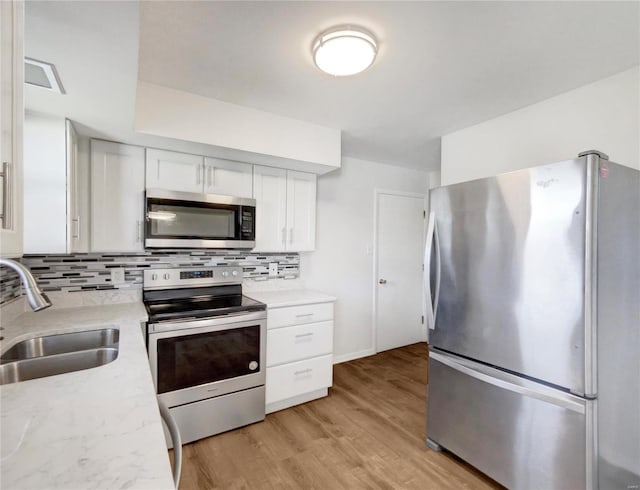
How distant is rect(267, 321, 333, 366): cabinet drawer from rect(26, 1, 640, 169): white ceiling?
66.8 inches

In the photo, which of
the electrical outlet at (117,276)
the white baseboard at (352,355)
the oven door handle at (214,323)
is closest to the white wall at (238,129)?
the electrical outlet at (117,276)

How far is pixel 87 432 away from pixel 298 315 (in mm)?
1863

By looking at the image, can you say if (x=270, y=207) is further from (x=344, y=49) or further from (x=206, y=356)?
(x=344, y=49)

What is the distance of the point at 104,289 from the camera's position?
2.30m

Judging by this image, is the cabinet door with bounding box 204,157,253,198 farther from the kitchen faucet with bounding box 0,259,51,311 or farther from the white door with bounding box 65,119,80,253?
the kitchen faucet with bounding box 0,259,51,311

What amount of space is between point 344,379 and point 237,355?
1.32 meters

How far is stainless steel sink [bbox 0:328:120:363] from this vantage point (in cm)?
146

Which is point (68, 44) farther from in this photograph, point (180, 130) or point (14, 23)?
point (180, 130)

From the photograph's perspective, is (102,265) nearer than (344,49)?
No

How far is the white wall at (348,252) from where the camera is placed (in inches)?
135

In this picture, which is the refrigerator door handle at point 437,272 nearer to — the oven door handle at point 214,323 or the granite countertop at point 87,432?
the oven door handle at point 214,323

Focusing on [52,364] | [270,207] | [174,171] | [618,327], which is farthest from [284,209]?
[618,327]

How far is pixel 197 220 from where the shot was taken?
2354 mm

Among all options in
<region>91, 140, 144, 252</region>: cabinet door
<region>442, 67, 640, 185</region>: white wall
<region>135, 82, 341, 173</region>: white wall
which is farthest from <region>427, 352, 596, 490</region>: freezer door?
<region>91, 140, 144, 252</region>: cabinet door
